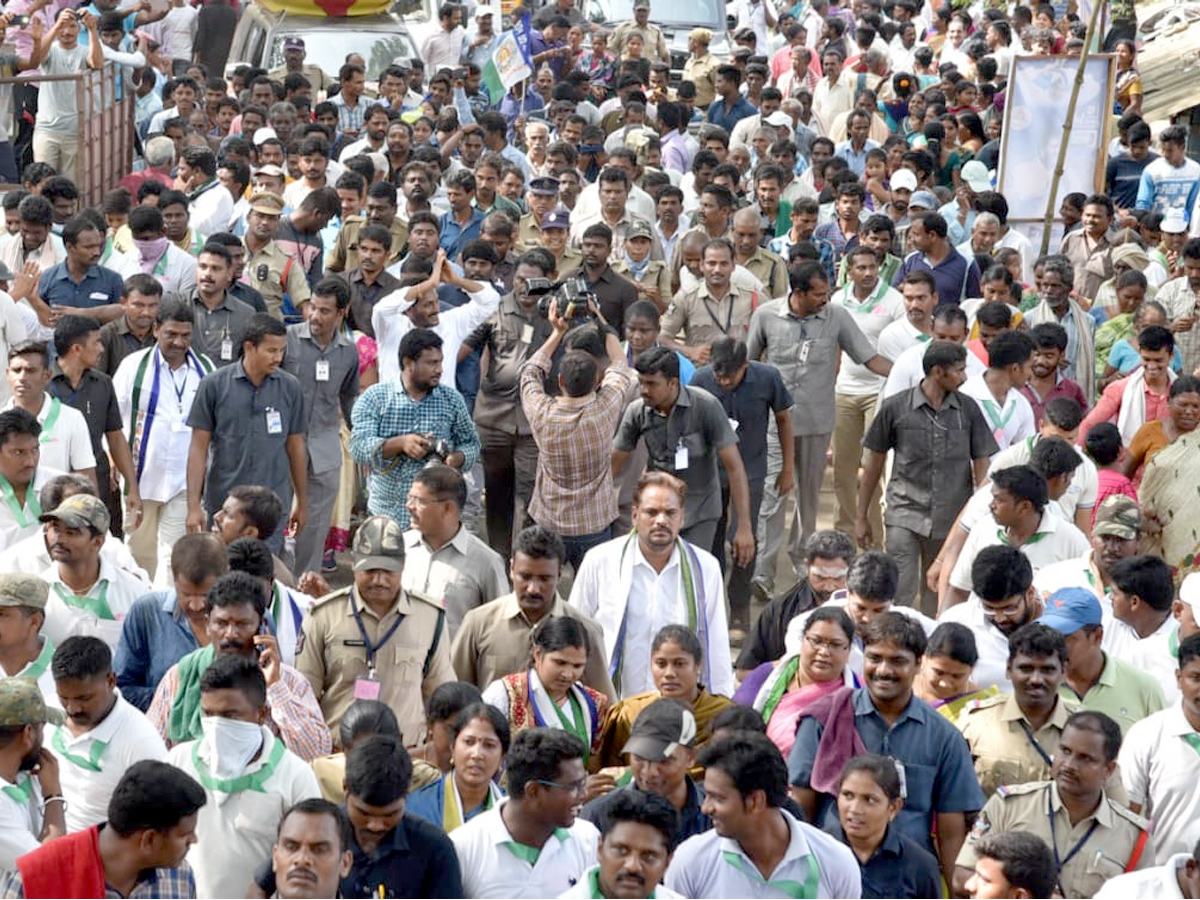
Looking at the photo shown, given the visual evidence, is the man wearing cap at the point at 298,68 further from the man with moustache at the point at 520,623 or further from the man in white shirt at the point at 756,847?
the man in white shirt at the point at 756,847

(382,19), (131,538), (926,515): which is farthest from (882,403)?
(382,19)

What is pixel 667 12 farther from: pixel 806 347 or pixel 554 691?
pixel 554 691

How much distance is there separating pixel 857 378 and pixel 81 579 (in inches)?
218

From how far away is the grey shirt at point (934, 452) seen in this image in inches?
404

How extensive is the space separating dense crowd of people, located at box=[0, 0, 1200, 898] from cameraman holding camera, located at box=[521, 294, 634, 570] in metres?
0.02

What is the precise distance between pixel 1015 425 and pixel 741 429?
1.37 meters

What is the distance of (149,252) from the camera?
1178 centimetres

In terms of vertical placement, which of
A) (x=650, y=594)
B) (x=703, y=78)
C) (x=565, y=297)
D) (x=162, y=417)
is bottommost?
(x=703, y=78)

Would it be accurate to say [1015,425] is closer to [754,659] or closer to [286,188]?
[754,659]

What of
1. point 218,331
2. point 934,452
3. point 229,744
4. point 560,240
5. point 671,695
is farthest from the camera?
point 560,240

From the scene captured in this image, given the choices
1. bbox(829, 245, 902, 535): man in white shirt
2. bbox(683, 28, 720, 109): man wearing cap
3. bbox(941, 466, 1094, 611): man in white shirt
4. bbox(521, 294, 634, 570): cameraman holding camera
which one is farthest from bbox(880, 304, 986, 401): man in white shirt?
bbox(683, 28, 720, 109): man wearing cap

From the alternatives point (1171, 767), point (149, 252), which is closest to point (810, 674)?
point (1171, 767)

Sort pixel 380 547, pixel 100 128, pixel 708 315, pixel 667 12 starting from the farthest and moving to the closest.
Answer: pixel 667 12 → pixel 100 128 → pixel 708 315 → pixel 380 547

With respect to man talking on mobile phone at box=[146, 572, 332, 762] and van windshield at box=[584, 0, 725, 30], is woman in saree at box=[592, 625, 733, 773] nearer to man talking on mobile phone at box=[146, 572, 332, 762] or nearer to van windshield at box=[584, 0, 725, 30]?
man talking on mobile phone at box=[146, 572, 332, 762]
